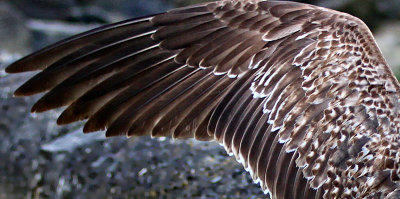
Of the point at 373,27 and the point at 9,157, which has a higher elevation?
the point at 373,27

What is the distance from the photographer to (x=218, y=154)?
6246mm

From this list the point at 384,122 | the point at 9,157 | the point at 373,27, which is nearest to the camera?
the point at 384,122

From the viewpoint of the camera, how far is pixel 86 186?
6.15 m

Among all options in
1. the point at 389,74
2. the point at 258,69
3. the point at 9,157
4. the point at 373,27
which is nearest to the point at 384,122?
the point at 389,74

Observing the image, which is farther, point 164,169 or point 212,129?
point 164,169

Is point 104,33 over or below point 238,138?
over

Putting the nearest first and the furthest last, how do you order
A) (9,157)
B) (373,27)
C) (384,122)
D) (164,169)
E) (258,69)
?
(384,122), (258,69), (164,169), (9,157), (373,27)

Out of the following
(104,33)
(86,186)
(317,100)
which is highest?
(104,33)

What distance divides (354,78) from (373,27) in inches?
352

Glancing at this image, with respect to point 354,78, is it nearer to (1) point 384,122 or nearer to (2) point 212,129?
(1) point 384,122

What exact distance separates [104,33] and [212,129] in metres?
0.85

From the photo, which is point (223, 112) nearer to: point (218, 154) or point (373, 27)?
point (218, 154)

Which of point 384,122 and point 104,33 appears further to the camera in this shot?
point 104,33

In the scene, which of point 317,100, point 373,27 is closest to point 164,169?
point 317,100
